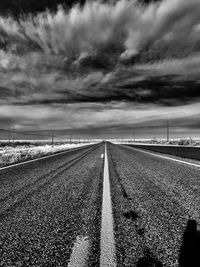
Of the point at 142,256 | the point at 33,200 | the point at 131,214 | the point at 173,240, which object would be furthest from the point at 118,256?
the point at 33,200

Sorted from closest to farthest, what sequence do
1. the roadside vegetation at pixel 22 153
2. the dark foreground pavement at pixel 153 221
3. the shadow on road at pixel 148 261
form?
the shadow on road at pixel 148 261 < the dark foreground pavement at pixel 153 221 < the roadside vegetation at pixel 22 153

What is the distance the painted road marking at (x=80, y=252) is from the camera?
5.31 feet

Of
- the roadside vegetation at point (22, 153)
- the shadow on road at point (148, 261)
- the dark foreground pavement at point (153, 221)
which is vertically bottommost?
the roadside vegetation at point (22, 153)

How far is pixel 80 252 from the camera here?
1781 mm

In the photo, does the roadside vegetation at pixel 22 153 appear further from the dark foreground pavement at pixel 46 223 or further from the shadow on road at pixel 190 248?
the shadow on road at pixel 190 248

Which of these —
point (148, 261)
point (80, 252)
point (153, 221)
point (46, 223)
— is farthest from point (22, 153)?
point (148, 261)

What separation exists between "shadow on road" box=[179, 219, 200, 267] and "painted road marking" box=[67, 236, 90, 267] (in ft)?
3.01

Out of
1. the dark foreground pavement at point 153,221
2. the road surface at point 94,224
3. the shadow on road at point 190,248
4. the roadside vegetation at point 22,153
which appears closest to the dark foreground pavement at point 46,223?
the road surface at point 94,224

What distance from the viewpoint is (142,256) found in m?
1.72

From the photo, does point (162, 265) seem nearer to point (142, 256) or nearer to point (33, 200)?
point (142, 256)

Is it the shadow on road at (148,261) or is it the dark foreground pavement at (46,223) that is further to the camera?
the dark foreground pavement at (46,223)

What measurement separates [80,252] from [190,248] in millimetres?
1186

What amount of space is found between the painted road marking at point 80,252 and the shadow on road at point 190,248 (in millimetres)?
919

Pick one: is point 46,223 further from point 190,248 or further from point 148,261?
point 190,248
